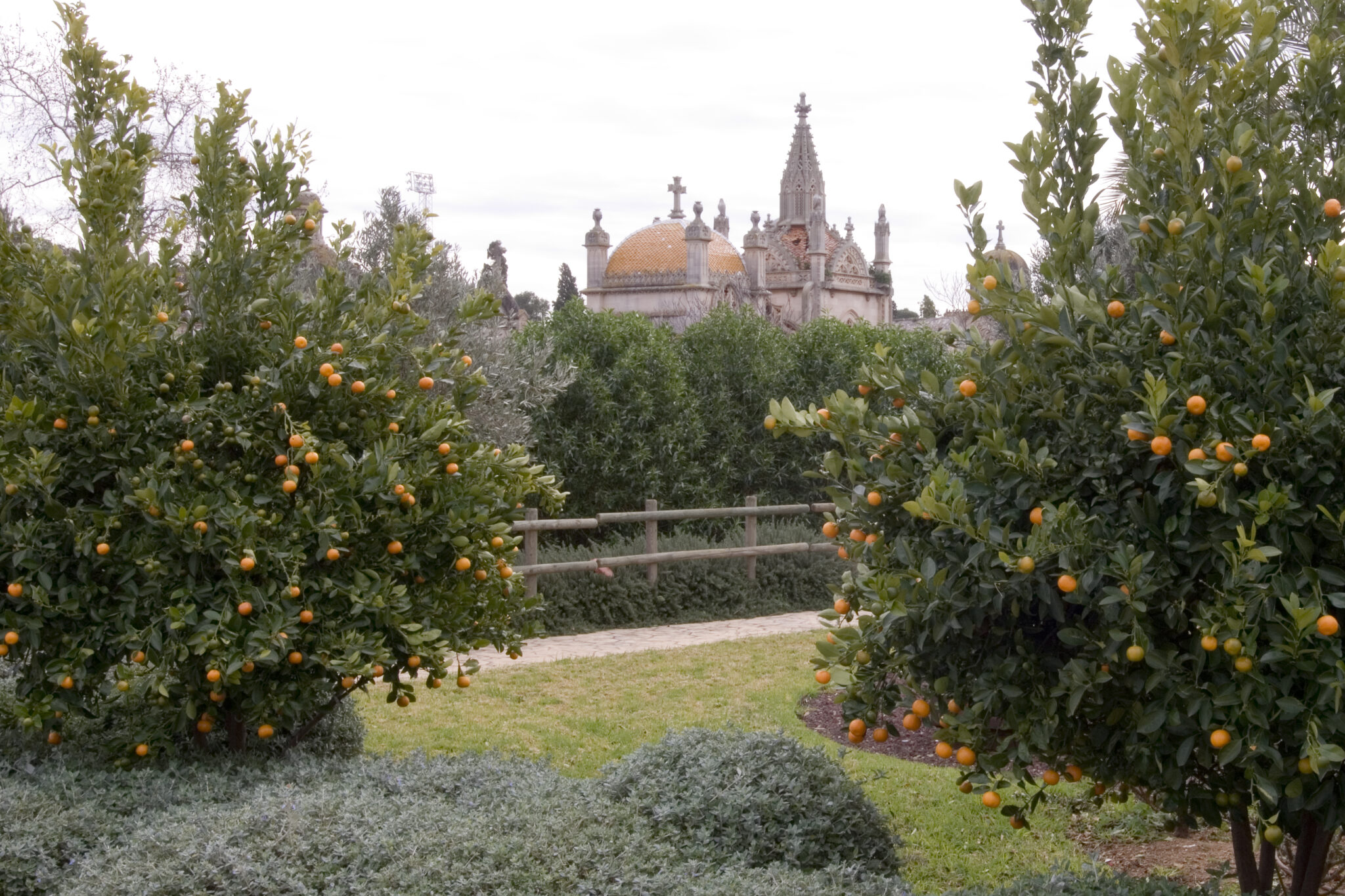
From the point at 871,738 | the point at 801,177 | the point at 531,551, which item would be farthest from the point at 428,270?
the point at 801,177

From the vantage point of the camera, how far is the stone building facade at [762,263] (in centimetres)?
5588

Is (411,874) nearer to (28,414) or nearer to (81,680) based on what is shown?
(81,680)

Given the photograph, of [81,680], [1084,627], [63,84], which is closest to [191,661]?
[81,680]

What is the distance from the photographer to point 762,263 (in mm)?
58188

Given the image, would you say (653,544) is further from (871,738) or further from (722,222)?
(722,222)

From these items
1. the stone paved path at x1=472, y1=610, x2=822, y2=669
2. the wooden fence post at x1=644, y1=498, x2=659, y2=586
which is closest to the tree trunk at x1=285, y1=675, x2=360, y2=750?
the stone paved path at x1=472, y1=610, x2=822, y2=669

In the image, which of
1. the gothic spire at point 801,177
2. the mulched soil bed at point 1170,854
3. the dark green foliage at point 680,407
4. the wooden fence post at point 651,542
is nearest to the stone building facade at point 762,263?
the gothic spire at point 801,177

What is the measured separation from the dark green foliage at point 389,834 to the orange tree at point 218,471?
0.37m

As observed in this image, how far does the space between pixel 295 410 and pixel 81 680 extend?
1376 mm

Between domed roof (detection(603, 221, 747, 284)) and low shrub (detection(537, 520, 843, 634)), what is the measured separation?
43903 mm

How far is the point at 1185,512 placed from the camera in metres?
3.11

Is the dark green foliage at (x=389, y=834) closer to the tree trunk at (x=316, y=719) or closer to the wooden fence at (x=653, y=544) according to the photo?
the tree trunk at (x=316, y=719)

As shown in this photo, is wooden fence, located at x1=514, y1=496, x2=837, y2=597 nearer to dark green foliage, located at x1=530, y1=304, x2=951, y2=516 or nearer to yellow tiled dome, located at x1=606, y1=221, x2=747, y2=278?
dark green foliage, located at x1=530, y1=304, x2=951, y2=516

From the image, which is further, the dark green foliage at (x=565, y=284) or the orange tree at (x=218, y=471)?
the dark green foliage at (x=565, y=284)
